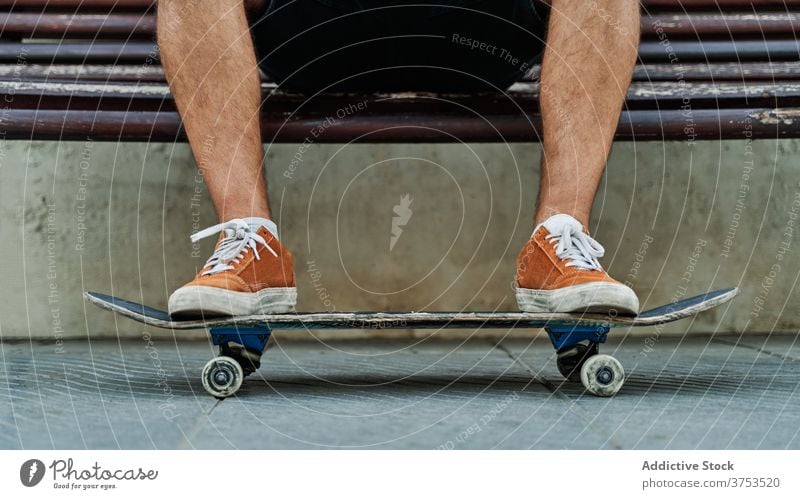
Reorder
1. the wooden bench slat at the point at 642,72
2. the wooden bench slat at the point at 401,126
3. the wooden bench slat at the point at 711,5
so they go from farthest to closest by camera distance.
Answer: the wooden bench slat at the point at 711,5, the wooden bench slat at the point at 642,72, the wooden bench slat at the point at 401,126

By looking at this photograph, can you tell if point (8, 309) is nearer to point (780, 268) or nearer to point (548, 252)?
point (548, 252)

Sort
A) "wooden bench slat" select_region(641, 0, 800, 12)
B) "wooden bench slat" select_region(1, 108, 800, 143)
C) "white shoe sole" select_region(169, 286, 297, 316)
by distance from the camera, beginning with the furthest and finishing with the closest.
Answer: "wooden bench slat" select_region(641, 0, 800, 12), "wooden bench slat" select_region(1, 108, 800, 143), "white shoe sole" select_region(169, 286, 297, 316)

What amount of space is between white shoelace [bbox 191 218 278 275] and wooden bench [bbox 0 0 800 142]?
0.37 m

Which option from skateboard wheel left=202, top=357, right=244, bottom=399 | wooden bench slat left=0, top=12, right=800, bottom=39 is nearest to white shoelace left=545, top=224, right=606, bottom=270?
skateboard wheel left=202, top=357, right=244, bottom=399

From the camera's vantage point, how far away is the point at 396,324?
1006 millimetres

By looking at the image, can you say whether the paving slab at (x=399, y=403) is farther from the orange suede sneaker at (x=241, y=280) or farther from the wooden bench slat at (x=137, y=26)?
the wooden bench slat at (x=137, y=26)

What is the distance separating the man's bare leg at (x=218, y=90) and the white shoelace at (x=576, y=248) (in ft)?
1.49

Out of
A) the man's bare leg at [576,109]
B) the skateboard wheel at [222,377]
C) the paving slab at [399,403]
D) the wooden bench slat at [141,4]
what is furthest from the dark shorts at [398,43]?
the skateboard wheel at [222,377]

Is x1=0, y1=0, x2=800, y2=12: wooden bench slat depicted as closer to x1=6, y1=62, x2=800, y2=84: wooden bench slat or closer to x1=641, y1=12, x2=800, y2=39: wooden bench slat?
x1=641, y1=12, x2=800, y2=39: wooden bench slat

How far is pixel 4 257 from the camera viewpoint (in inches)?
66.2

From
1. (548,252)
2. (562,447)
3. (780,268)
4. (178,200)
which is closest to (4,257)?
(178,200)

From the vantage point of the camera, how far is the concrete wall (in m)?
1.71

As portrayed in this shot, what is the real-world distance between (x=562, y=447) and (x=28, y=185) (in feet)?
4.72

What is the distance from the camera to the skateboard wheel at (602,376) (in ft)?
3.27
